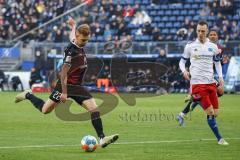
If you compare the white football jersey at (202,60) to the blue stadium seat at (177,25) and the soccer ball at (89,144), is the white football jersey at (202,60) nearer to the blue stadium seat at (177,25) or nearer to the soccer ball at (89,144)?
the soccer ball at (89,144)

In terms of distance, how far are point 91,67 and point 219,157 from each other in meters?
26.5

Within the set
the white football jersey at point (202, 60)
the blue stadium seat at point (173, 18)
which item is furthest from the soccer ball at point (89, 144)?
the blue stadium seat at point (173, 18)

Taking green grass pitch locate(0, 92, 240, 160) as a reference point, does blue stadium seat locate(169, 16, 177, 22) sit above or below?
above

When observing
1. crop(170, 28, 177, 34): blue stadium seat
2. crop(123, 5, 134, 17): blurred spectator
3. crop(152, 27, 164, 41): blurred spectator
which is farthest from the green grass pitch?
crop(123, 5, 134, 17): blurred spectator

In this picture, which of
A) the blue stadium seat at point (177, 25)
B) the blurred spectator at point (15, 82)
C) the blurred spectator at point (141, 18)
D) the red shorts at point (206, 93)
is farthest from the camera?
the blurred spectator at point (141, 18)

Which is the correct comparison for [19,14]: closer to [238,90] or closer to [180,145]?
[238,90]

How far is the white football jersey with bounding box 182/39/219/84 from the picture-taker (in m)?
15.0

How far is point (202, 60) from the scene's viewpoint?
15086 mm

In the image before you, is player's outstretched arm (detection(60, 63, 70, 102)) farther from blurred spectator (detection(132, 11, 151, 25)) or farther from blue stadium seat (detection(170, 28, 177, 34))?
blurred spectator (detection(132, 11, 151, 25))

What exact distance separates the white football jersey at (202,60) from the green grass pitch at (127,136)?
135 cm

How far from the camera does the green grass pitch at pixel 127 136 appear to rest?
12.5m

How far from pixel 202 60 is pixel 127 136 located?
2.54 meters

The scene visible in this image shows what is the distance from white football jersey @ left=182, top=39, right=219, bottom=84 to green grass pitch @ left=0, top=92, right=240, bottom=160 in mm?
1348

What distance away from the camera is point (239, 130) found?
1753 cm
